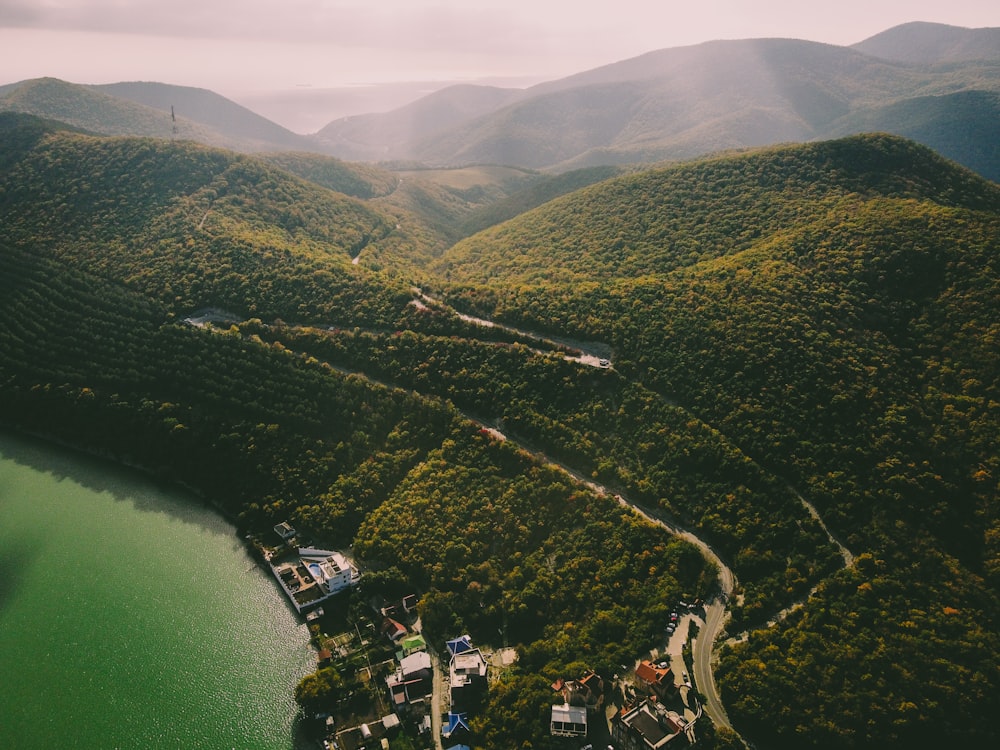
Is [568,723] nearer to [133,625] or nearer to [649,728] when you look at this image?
[649,728]

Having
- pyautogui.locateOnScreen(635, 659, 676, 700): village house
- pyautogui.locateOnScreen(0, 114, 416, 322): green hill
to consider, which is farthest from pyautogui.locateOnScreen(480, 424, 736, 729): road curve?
pyautogui.locateOnScreen(0, 114, 416, 322): green hill

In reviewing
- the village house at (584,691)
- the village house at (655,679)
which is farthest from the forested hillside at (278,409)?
the village house at (655,679)

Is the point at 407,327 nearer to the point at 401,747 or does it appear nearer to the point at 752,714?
the point at 401,747

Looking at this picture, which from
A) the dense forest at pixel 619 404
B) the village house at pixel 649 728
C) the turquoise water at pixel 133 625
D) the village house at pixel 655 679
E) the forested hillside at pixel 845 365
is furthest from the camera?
the turquoise water at pixel 133 625

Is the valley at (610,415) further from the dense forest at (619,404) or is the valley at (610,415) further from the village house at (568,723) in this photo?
the village house at (568,723)

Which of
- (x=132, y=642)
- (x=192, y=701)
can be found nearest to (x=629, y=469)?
(x=192, y=701)
